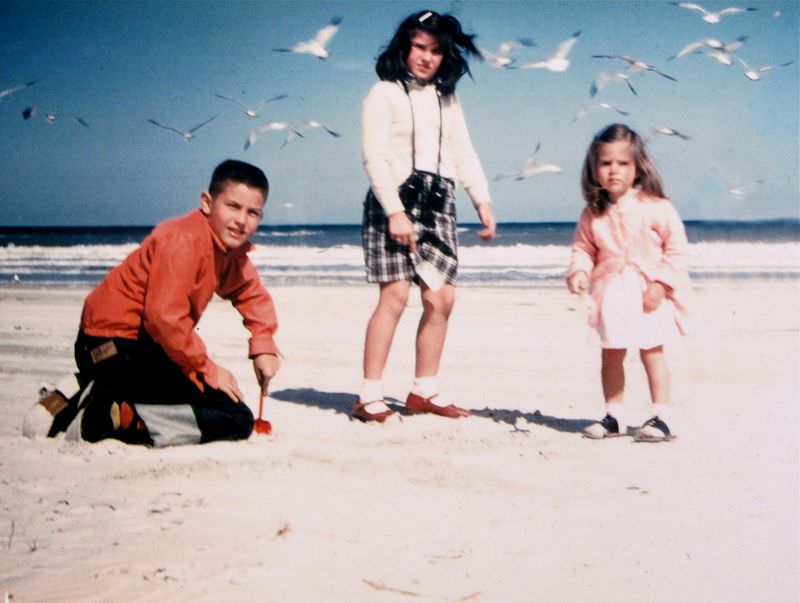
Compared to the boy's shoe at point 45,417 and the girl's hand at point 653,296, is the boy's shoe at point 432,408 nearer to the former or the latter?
the girl's hand at point 653,296

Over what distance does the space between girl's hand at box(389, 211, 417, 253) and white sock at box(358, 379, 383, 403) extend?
52 centimetres

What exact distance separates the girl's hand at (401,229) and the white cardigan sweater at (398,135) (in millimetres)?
27

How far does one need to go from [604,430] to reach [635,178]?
0.90 metres

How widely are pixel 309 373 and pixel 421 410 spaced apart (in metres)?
1.11

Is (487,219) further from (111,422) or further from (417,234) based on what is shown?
(111,422)

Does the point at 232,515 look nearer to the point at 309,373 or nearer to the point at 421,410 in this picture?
the point at 421,410

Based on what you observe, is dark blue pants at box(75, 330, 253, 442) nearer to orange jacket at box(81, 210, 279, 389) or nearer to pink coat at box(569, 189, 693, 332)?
orange jacket at box(81, 210, 279, 389)

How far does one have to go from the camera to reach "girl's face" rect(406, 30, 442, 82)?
11.1 ft

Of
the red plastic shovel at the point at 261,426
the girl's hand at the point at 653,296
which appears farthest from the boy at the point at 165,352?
the girl's hand at the point at 653,296

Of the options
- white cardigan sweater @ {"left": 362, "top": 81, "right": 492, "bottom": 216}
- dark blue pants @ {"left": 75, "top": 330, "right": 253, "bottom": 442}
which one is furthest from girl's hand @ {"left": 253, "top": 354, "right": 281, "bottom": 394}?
white cardigan sweater @ {"left": 362, "top": 81, "right": 492, "bottom": 216}

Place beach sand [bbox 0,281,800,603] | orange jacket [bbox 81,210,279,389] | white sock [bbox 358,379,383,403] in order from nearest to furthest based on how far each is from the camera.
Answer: beach sand [bbox 0,281,800,603] → orange jacket [bbox 81,210,279,389] → white sock [bbox 358,379,383,403]

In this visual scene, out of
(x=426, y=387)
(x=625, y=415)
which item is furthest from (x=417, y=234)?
(x=625, y=415)

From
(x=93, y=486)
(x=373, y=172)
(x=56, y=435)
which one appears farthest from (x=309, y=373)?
(x=93, y=486)

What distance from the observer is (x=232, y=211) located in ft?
9.00
